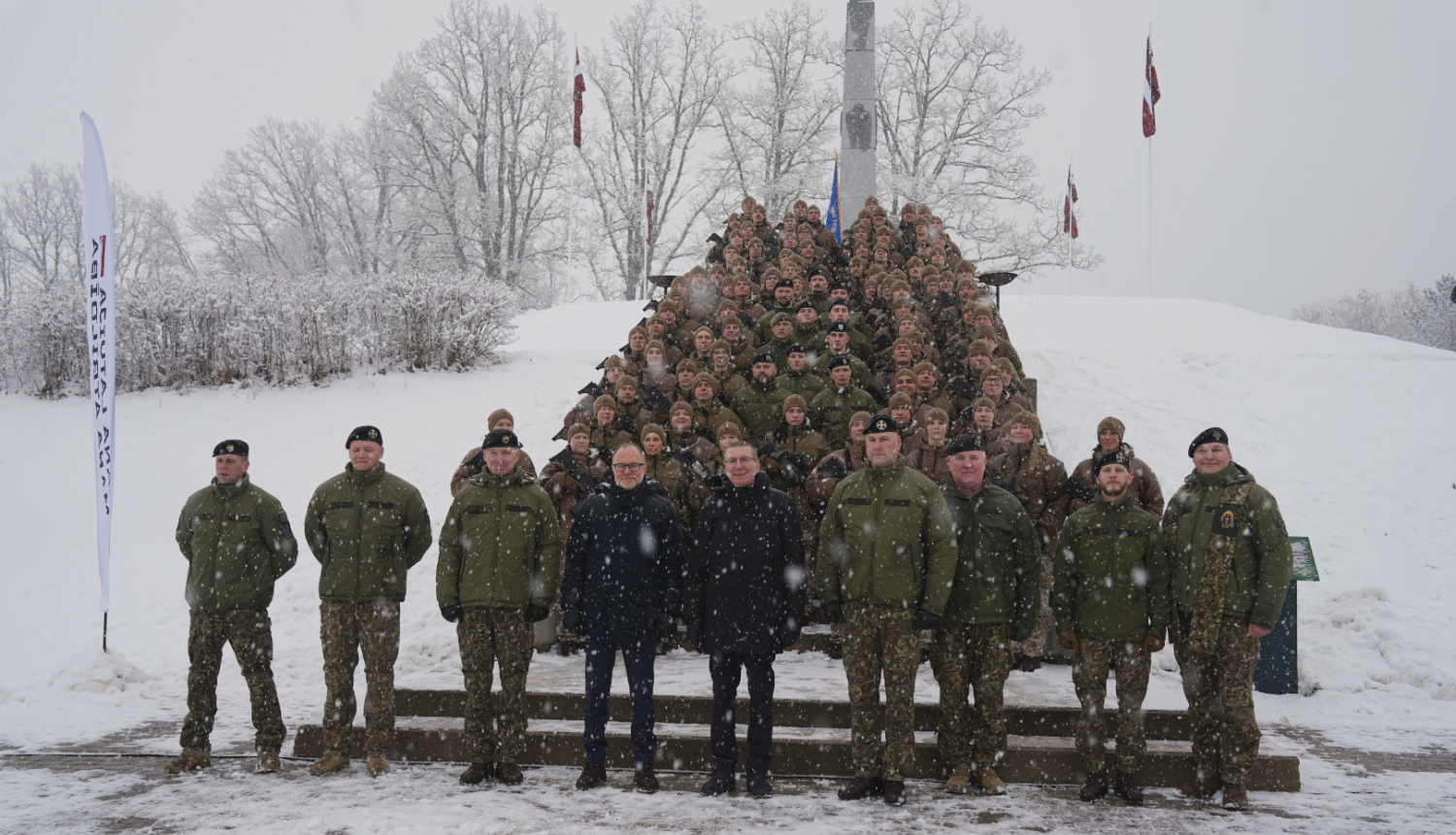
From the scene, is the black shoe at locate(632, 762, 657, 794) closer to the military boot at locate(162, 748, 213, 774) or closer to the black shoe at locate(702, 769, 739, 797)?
the black shoe at locate(702, 769, 739, 797)

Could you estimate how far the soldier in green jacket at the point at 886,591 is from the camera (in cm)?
458

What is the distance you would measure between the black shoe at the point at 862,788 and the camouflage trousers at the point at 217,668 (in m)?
3.26

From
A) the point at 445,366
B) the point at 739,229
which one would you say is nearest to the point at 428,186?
the point at 445,366

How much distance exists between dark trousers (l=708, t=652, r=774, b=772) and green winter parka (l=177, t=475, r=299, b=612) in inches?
106

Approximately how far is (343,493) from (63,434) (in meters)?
11.1

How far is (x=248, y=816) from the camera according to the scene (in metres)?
4.34

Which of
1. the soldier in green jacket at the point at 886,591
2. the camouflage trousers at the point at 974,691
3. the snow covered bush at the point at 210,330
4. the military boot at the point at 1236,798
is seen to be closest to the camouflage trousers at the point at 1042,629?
the camouflage trousers at the point at 974,691

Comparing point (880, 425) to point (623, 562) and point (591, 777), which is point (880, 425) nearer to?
point (623, 562)

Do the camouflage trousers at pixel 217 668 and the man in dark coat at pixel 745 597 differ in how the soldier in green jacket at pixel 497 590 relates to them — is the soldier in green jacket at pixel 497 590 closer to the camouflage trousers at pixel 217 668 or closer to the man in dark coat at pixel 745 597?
the man in dark coat at pixel 745 597

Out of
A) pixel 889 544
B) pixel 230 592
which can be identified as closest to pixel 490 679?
pixel 230 592

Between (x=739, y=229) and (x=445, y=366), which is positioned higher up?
(x=739, y=229)

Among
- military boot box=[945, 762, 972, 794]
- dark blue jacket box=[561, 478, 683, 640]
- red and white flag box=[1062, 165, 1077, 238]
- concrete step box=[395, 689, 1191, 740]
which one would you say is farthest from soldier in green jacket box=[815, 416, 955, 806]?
red and white flag box=[1062, 165, 1077, 238]

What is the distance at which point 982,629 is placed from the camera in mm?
4762

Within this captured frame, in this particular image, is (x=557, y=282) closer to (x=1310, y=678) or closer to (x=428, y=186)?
(x=428, y=186)
